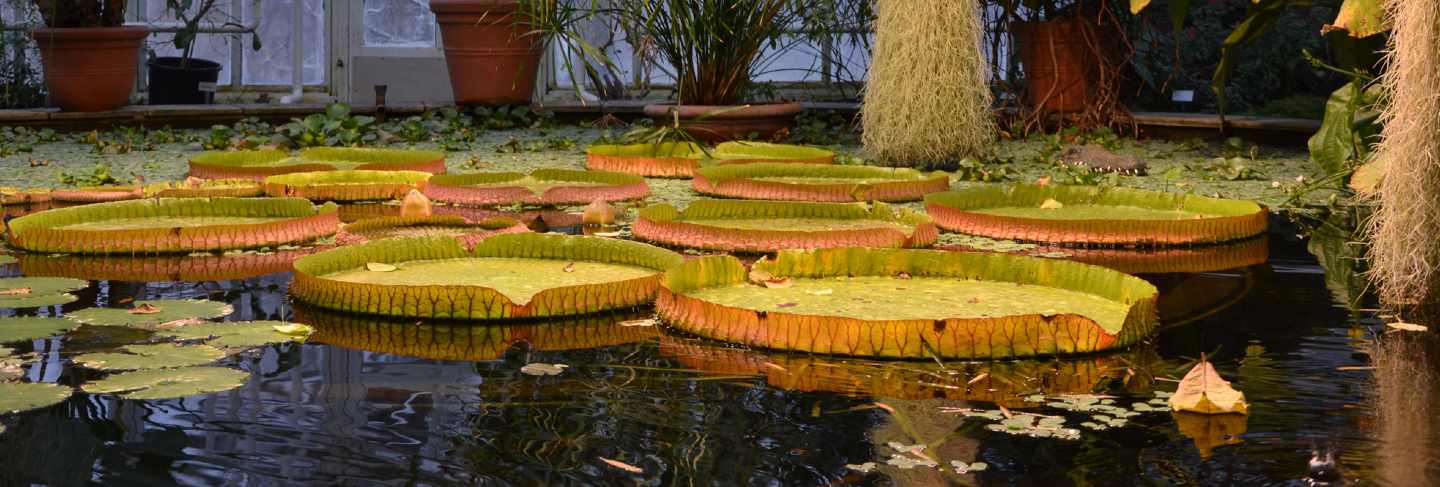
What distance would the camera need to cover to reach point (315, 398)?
257 cm

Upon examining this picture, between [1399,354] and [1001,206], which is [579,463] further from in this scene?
[1001,206]

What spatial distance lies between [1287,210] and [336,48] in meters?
6.26

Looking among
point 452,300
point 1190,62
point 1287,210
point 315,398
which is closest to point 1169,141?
point 1190,62

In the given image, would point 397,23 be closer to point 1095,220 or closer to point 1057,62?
point 1057,62

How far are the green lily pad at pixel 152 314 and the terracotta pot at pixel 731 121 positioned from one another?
13.5 ft

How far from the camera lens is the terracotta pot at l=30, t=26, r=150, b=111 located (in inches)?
315

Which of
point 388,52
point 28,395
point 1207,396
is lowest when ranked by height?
point 28,395

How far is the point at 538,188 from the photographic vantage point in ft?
18.3

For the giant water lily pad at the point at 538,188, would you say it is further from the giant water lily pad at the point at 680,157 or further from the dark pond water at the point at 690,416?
the dark pond water at the point at 690,416

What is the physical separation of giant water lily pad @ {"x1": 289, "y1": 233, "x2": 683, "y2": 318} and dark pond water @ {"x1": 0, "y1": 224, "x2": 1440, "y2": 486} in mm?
49

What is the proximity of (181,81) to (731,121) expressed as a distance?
134 inches

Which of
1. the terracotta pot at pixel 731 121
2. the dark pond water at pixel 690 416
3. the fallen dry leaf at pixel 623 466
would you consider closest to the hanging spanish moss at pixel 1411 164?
the dark pond water at pixel 690 416

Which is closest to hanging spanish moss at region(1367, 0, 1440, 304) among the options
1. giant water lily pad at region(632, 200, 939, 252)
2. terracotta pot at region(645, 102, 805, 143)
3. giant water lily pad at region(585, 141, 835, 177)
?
giant water lily pad at region(632, 200, 939, 252)

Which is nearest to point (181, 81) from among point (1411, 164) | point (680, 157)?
point (680, 157)
